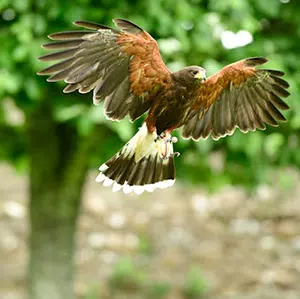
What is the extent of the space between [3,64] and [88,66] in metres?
2.48

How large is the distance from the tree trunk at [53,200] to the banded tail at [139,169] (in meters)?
3.92

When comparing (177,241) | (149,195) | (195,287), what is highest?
(149,195)

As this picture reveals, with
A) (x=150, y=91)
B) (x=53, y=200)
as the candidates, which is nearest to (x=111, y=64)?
(x=150, y=91)

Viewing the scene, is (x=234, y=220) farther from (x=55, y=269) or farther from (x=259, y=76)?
(x=259, y=76)

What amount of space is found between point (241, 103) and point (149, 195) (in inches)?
381

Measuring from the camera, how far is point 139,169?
93.1 inches

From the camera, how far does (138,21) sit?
4.49 metres

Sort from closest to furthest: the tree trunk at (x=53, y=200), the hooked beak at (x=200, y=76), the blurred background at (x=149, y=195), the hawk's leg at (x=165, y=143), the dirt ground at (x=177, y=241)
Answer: the hooked beak at (x=200, y=76)
the hawk's leg at (x=165, y=143)
the blurred background at (x=149, y=195)
the tree trunk at (x=53, y=200)
the dirt ground at (x=177, y=241)

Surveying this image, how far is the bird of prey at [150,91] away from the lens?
75.3 inches

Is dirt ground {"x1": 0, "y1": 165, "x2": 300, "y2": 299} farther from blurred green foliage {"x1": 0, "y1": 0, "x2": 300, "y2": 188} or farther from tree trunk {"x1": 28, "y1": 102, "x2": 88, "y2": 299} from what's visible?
blurred green foliage {"x1": 0, "y1": 0, "x2": 300, "y2": 188}

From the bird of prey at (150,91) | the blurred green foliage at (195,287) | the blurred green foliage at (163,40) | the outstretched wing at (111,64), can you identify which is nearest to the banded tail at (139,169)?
the bird of prey at (150,91)

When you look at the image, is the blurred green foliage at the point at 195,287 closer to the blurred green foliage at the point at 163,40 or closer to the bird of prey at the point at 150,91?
the blurred green foliage at the point at 163,40

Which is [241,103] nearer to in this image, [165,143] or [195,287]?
[165,143]

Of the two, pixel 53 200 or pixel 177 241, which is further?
pixel 177 241
